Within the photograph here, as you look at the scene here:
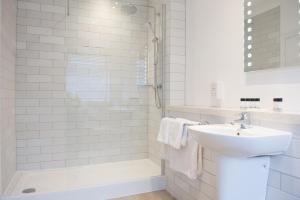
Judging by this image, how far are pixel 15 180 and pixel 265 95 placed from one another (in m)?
2.70

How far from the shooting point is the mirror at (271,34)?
4.90 ft

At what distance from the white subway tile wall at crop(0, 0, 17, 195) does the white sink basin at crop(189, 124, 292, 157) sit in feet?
6.27

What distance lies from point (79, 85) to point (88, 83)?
12 cm

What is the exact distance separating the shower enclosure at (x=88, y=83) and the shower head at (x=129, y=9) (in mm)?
13

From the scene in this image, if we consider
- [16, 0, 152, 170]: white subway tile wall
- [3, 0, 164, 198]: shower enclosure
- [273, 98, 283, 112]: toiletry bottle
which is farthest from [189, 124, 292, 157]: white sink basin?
[16, 0, 152, 170]: white subway tile wall

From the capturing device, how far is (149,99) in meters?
3.30

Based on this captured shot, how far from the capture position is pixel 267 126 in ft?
4.73

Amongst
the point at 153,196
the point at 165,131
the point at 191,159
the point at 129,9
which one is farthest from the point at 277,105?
the point at 129,9

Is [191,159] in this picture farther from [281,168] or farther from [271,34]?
[271,34]

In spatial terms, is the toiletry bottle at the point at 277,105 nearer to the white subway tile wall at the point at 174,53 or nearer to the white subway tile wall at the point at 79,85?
the white subway tile wall at the point at 174,53

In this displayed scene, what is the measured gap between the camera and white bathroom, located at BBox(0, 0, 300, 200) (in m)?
1.45

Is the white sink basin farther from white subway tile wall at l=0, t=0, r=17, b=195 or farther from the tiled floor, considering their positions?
white subway tile wall at l=0, t=0, r=17, b=195

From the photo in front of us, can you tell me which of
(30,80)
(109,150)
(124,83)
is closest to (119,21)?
(124,83)

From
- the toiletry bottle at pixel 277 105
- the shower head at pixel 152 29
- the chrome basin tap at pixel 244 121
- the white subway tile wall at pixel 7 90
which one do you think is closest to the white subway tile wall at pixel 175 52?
the shower head at pixel 152 29
